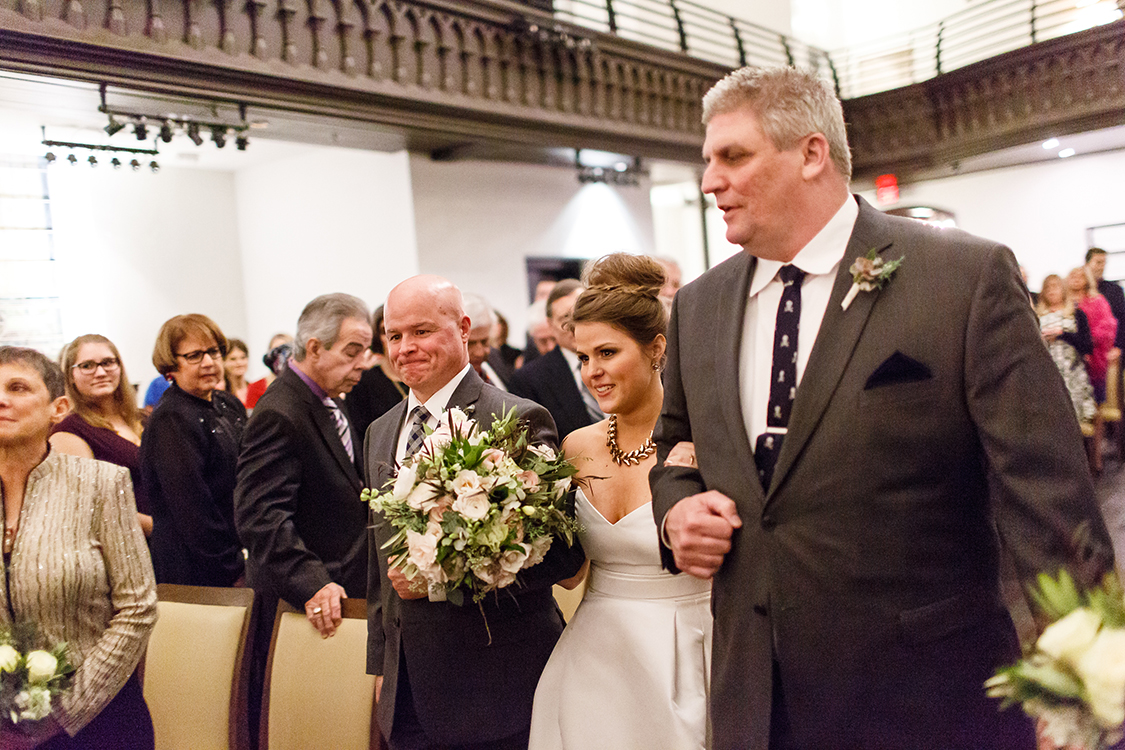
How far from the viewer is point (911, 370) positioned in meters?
1.53

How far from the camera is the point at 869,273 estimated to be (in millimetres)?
1588

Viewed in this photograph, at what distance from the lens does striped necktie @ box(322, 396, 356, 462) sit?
3.53 m

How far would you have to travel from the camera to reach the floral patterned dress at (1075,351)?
25.5ft

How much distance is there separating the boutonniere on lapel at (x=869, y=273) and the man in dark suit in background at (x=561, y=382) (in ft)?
9.01

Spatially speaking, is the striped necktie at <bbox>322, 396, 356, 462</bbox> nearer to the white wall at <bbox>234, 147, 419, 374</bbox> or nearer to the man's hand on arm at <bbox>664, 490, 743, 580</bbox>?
the man's hand on arm at <bbox>664, 490, 743, 580</bbox>

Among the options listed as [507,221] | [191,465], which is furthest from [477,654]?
[507,221]

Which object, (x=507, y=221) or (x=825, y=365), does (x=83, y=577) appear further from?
(x=507, y=221)

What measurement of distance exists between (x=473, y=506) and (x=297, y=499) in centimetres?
149

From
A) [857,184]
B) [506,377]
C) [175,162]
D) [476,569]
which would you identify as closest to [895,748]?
[476,569]

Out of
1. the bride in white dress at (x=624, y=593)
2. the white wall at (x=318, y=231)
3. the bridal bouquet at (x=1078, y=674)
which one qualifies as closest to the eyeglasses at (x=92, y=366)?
the bride in white dress at (x=624, y=593)

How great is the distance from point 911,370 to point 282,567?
2.19 m

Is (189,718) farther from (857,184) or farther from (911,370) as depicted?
(857,184)

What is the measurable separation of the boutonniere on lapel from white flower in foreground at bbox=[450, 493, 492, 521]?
871mm

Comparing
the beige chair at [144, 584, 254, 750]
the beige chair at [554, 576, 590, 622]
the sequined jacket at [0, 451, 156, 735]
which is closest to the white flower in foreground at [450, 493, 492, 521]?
the beige chair at [554, 576, 590, 622]
